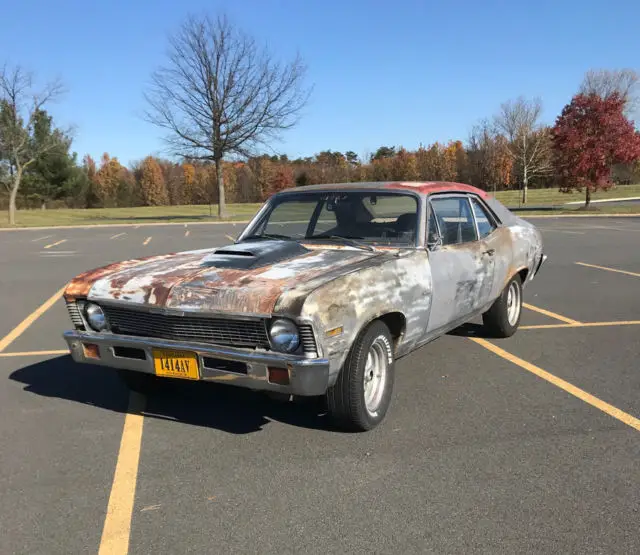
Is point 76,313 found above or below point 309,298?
below

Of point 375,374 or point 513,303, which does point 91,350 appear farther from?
point 513,303

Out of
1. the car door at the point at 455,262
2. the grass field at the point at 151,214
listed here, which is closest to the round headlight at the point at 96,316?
the car door at the point at 455,262

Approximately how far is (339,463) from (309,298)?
3.11 ft

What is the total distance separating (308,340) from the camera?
295cm

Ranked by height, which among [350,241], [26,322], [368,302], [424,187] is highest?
[424,187]

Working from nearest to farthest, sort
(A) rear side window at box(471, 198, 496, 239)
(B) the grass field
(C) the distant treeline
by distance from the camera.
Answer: (A) rear side window at box(471, 198, 496, 239) → (B) the grass field → (C) the distant treeline

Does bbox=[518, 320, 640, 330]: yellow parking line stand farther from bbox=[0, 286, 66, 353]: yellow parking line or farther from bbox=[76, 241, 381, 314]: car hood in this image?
bbox=[0, 286, 66, 353]: yellow parking line

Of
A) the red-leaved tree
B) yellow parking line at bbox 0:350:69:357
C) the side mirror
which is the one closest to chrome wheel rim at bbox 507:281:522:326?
the side mirror

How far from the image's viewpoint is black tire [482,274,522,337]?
5387 millimetres

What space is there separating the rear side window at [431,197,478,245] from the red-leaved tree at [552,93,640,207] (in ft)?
92.2

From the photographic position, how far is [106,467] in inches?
123

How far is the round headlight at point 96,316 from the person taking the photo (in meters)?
3.56

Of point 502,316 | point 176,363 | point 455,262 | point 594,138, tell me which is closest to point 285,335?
point 176,363

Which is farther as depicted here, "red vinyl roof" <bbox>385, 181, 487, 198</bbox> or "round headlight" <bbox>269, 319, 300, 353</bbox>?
"red vinyl roof" <bbox>385, 181, 487, 198</bbox>
